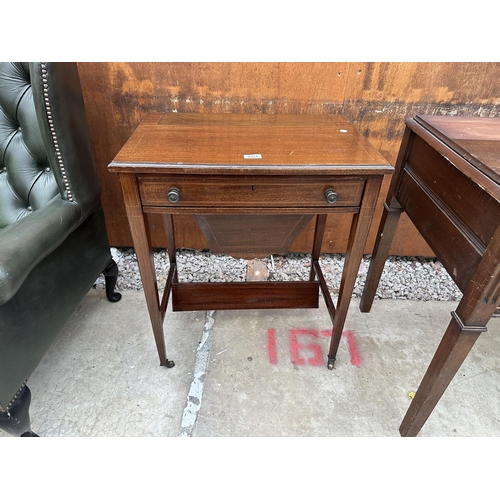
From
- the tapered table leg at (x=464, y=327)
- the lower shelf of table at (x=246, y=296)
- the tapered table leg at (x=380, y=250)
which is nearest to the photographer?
the tapered table leg at (x=464, y=327)

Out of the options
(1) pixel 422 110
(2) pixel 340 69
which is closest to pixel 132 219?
(2) pixel 340 69

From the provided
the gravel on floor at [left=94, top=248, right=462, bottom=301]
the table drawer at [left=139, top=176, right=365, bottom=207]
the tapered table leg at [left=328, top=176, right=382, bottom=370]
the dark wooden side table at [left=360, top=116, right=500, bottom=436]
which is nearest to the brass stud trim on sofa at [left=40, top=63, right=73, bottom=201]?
the table drawer at [left=139, top=176, right=365, bottom=207]

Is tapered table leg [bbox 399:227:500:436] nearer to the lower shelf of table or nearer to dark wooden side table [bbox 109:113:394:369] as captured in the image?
dark wooden side table [bbox 109:113:394:369]

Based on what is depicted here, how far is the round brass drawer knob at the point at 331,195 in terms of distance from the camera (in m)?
1.06

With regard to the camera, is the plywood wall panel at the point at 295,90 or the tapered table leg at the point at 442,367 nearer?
the tapered table leg at the point at 442,367

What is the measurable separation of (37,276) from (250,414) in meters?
0.94

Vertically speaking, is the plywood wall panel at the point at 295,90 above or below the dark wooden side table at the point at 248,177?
above

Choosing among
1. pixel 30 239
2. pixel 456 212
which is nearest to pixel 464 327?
pixel 456 212

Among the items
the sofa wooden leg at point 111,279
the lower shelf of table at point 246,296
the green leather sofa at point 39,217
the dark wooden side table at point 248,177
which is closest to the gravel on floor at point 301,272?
the sofa wooden leg at point 111,279

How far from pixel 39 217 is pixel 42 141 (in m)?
0.34

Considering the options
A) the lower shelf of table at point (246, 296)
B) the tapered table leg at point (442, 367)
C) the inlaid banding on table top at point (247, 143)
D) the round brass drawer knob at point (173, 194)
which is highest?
the inlaid banding on table top at point (247, 143)

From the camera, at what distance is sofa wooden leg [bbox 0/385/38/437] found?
3.62 feet

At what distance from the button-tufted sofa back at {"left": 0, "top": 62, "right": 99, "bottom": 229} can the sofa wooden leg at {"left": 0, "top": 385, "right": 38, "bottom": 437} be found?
2.16 feet

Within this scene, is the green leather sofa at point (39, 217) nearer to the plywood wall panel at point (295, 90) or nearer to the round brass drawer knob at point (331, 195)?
the plywood wall panel at point (295, 90)
